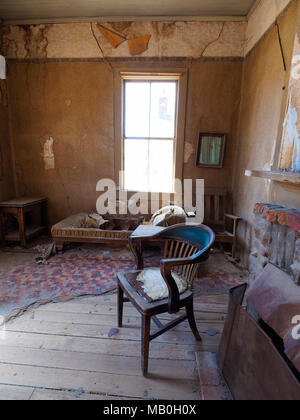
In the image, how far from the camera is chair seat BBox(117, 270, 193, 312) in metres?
1.38

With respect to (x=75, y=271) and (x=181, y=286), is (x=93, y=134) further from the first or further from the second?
(x=181, y=286)

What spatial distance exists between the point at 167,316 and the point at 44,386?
1.03 metres

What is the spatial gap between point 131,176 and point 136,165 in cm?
22

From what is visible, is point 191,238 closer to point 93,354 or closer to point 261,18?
point 93,354

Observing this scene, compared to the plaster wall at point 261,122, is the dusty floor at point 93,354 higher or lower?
lower

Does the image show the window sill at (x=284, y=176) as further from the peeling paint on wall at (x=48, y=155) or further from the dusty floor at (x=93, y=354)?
the peeling paint on wall at (x=48, y=155)

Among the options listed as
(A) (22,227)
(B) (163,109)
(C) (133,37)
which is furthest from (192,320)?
(C) (133,37)

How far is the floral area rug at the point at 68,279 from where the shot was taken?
216 cm

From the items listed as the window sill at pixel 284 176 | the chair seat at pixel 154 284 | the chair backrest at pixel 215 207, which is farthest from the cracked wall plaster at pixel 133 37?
the chair seat at pixel 154 284

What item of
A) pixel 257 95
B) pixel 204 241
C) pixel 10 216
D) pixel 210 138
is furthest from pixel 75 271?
pixel 257 95

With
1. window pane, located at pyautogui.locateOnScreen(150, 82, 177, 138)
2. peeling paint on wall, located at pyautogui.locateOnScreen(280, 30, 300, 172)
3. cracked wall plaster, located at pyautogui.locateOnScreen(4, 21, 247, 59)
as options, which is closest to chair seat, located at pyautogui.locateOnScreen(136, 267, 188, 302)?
peeling paint on wall, located at pyautogui.locateOnScreen(280, 30, 300, 172)

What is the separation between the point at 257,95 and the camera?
2795 millimetres

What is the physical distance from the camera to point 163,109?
3.64 metres

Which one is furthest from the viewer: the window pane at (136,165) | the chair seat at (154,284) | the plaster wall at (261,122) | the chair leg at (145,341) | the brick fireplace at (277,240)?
the window pane at (136,165)
